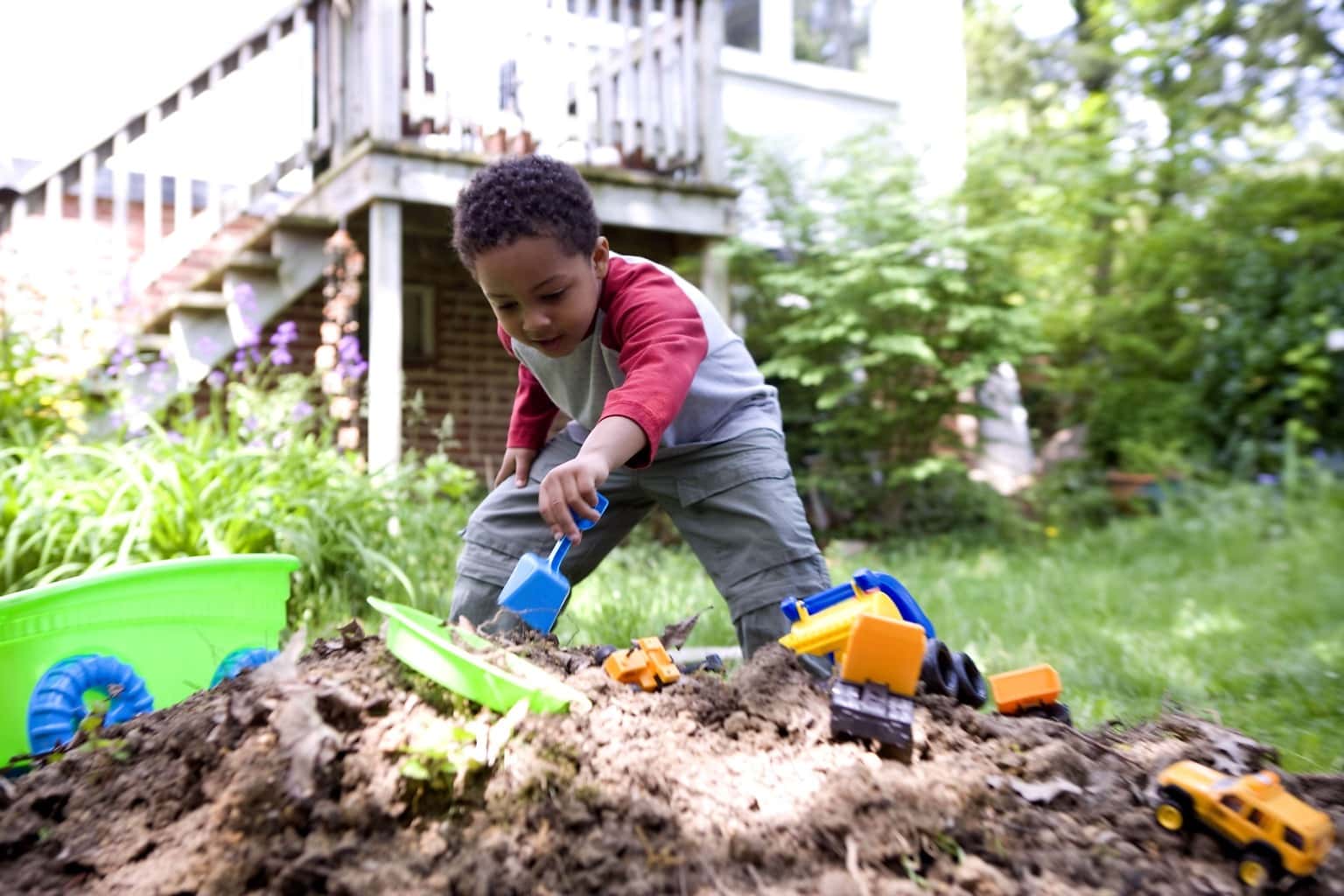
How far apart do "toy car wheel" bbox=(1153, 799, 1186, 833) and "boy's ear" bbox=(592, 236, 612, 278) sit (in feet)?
5.02

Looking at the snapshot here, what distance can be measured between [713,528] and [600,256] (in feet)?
2.21

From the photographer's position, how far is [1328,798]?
1.36 m

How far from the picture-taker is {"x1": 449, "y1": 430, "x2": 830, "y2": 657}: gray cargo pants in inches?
91.7

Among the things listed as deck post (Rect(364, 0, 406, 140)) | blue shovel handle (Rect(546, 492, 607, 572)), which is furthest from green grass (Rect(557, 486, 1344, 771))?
deck post (Rect(364, 0, 406, 140))

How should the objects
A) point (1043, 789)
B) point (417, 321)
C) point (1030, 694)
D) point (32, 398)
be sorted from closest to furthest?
point (1043, 789), point (1030, 694), point (32, 398), point (417, 321)

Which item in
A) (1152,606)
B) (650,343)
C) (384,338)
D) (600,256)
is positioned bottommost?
(1152,606)

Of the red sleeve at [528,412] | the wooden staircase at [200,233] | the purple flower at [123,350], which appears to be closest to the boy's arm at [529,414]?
the red sleeve at [528,412]

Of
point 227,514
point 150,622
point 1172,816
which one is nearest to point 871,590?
point 1172,816

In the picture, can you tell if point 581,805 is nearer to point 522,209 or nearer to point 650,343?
point 650,343

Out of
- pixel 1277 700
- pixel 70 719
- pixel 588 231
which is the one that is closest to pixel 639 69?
pixel 588 231

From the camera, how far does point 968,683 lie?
5.24ft

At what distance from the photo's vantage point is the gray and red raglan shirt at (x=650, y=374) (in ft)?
6.54

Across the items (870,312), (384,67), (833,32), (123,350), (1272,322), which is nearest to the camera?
(123,350)

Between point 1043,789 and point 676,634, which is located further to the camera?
point 676,634
